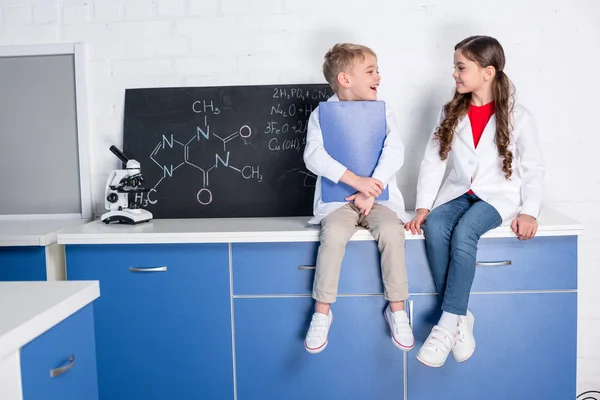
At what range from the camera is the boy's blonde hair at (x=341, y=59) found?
2.33m

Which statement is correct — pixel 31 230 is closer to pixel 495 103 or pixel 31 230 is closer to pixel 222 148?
pixel 222 148

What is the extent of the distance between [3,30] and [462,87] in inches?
79.5

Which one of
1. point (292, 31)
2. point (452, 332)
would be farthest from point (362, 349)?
point (292, 31)

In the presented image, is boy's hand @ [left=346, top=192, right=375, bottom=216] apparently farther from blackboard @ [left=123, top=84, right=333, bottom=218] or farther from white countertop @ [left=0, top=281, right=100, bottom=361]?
white countertop @ [left=0, top=281, right=100, bottom=361]

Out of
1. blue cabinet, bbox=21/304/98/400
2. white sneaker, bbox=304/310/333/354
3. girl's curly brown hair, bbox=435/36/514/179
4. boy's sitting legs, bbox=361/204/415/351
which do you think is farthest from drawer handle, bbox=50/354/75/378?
girl's curly brown hair, bbox=435/36/514/179

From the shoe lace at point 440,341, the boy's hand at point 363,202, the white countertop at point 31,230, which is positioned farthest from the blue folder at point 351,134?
the white countertop at point 31,230

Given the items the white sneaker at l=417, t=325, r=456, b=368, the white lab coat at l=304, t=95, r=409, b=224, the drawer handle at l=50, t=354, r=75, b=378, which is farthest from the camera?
the white lab coat at l=304, t=95, r=409, b=224

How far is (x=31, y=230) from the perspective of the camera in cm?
238

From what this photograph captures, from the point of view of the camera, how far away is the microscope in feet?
8.11

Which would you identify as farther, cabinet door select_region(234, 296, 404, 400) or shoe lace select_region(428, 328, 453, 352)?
cabinet door select_region(234, 296, 404, 400)

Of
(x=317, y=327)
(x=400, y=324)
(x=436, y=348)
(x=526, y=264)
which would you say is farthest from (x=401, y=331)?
(x=526, y=264)

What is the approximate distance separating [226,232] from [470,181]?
925 mm

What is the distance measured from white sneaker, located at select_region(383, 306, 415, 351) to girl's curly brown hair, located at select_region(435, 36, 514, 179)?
2.14ft

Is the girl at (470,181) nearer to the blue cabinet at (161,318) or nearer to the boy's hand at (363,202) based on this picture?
the boy's hand at (363,202)
